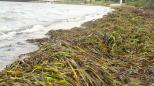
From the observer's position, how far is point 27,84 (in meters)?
4.44

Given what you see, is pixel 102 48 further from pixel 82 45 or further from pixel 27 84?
pixel 27 84

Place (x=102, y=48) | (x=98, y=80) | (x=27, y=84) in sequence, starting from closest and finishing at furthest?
(x=27, y=84)
(x=98, y=80)
(x=102, y=48)

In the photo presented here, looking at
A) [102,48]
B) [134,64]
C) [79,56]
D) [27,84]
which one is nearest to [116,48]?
[102,48]

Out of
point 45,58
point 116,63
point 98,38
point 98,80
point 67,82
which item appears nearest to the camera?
point 67,82

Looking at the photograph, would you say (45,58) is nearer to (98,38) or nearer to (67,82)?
(67,82)

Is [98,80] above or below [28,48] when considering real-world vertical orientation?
above

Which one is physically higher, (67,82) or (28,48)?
(67,82)

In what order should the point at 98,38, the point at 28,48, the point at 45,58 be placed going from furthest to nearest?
the point at 28,48 < the point at 98,38 < the point at 45,58

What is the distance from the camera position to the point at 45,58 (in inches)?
233

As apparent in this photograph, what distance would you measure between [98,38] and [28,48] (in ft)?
7.37

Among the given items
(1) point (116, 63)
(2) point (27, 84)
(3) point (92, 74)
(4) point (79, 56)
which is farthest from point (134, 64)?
(2) point (27, 84)

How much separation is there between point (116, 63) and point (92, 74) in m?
1.33

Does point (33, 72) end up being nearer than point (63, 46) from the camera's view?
Yes

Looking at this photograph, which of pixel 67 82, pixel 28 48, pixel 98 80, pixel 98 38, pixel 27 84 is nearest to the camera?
pixel 27 84
